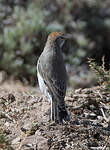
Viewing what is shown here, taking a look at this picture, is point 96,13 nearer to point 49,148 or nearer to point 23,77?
point 23,77

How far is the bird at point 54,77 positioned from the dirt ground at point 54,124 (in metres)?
0.18

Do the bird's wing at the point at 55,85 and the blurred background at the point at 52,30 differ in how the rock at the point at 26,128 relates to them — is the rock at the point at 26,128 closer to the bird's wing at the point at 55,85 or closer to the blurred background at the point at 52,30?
the bird's wing at the point at 55,85

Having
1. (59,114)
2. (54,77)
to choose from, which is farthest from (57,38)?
(59,114)

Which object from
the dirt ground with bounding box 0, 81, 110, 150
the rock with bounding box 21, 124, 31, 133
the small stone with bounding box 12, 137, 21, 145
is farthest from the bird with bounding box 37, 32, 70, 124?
the small stone with bounding box 12, 137, 21, 145

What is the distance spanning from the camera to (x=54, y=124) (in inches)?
222

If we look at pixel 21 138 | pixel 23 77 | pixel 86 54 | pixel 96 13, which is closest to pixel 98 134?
pixel 21 138

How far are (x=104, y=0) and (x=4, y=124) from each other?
8.16 m

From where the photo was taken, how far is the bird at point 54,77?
566 centimetres

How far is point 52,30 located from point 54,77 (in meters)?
5.19

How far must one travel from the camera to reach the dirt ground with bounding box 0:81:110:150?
5.24m

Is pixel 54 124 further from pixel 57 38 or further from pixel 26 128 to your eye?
pixel 57 38

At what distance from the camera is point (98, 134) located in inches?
223

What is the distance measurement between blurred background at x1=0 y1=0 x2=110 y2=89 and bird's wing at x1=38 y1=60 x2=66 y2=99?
3.99m

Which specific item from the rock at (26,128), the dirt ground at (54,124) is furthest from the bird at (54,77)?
the rock at (26,128)
